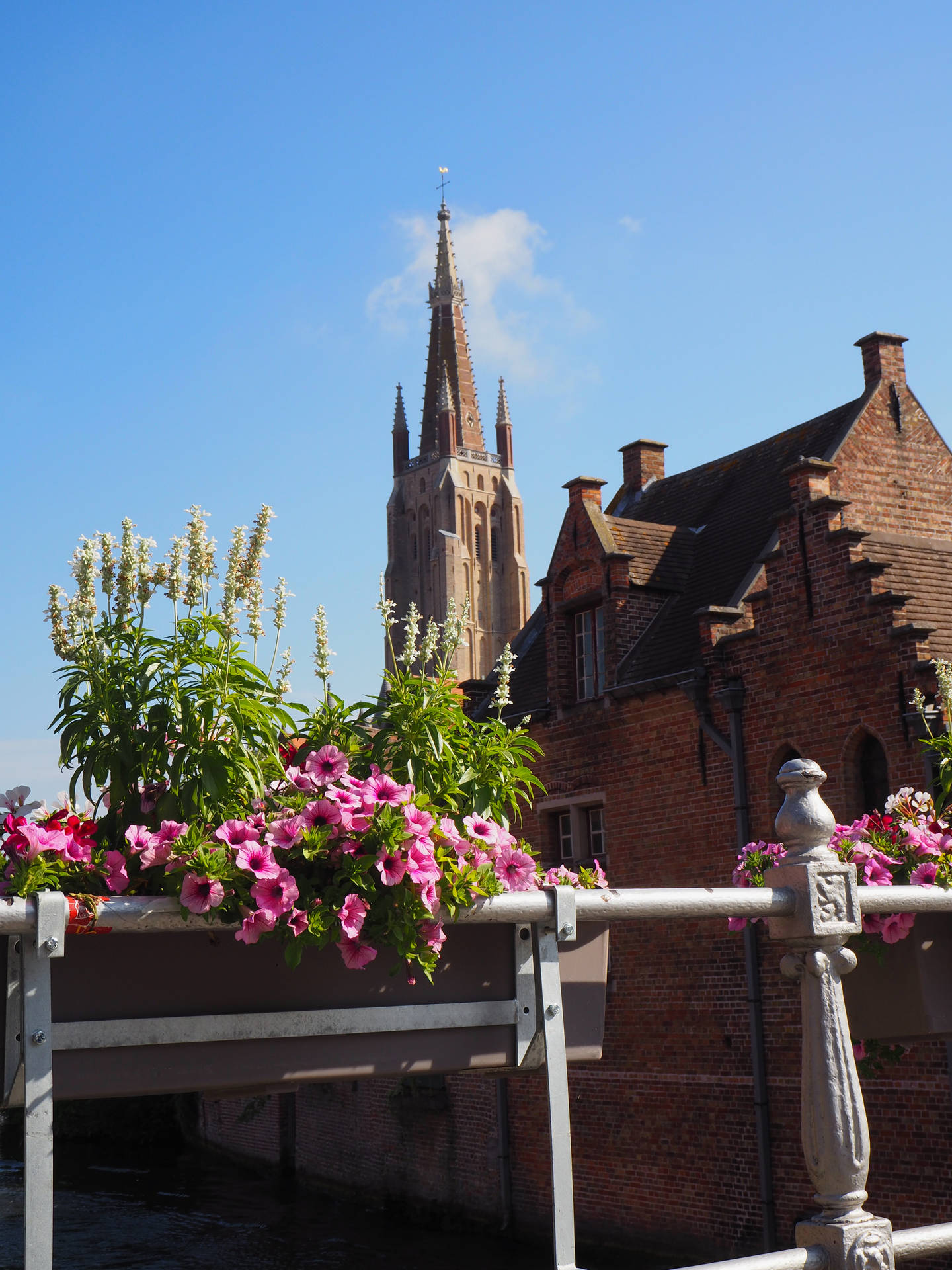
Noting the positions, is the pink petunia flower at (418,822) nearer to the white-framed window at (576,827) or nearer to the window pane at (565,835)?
the white-framed window at (576,827)

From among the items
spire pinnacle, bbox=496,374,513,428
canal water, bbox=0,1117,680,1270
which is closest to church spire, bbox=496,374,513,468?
spire pinnacle, bbox=496,374,513,428

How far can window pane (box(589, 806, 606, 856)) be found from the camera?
1748 cm

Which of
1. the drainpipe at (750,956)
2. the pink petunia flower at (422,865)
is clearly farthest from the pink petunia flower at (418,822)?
the drainpipe at (750,956)

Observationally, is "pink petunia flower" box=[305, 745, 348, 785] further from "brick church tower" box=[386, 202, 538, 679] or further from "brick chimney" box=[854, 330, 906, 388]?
"brick church tower" box=[386, 202, 538, 679]

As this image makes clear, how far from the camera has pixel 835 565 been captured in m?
14.2

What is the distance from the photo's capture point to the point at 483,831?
3.12m

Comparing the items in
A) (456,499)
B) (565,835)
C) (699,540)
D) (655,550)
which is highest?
(456,499)

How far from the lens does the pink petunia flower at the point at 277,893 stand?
278 cm

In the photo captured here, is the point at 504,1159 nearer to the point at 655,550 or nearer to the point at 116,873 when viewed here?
the point at 655,550

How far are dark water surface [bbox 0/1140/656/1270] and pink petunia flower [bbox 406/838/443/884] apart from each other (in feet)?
47.8

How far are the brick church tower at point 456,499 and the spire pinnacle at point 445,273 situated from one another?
0.07m

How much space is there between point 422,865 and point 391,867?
72 millimetres

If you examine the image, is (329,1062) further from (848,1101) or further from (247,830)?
(848,1101)

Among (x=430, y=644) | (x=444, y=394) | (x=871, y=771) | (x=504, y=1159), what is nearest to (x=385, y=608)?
(x=430, y=644)
